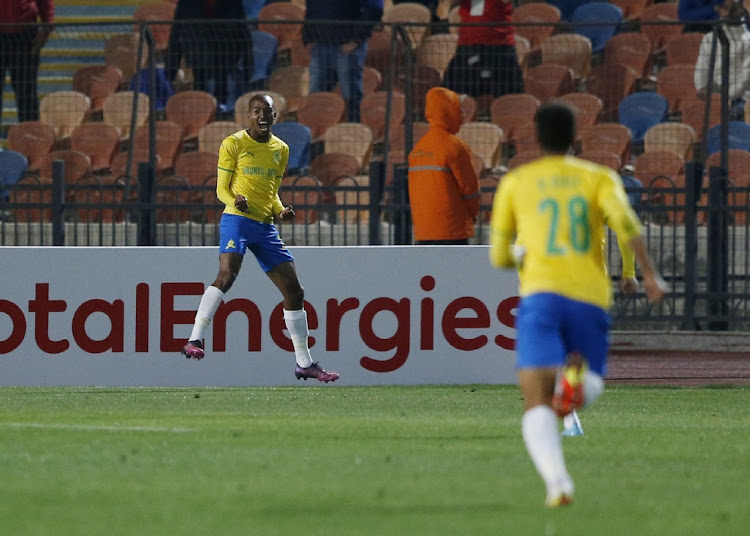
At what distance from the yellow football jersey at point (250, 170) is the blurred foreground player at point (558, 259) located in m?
6.34

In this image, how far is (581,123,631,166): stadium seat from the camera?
725 inches

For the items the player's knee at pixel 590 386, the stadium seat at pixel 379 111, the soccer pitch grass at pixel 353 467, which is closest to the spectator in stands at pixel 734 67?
the stadium seat at pixel 379 111

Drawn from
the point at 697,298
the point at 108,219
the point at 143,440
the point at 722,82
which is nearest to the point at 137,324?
the point at 108,219

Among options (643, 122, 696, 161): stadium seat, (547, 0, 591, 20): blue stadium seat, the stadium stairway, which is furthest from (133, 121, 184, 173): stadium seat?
(547, 0, 591, 20): blue stadium seat

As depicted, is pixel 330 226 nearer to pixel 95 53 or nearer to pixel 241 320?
pixel 241 320

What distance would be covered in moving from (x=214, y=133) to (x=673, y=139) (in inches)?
205

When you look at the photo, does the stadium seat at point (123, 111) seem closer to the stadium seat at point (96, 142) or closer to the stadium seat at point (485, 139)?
the stadium seat at point (96, 142)

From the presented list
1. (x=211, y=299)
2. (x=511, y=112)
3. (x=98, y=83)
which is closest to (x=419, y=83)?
(x=511, y=112)

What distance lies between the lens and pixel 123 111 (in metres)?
18.8

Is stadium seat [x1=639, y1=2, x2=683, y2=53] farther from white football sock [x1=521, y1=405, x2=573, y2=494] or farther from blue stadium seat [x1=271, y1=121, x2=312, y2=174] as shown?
white football sock [x1=521, y1=405, x2=573, y2=494]

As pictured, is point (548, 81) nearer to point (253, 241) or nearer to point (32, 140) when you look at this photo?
point (32, 140)

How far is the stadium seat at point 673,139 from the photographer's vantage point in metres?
17.6

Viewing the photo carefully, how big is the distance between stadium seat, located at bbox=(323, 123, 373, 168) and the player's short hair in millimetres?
11584

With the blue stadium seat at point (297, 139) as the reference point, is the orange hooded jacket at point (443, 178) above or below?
below
